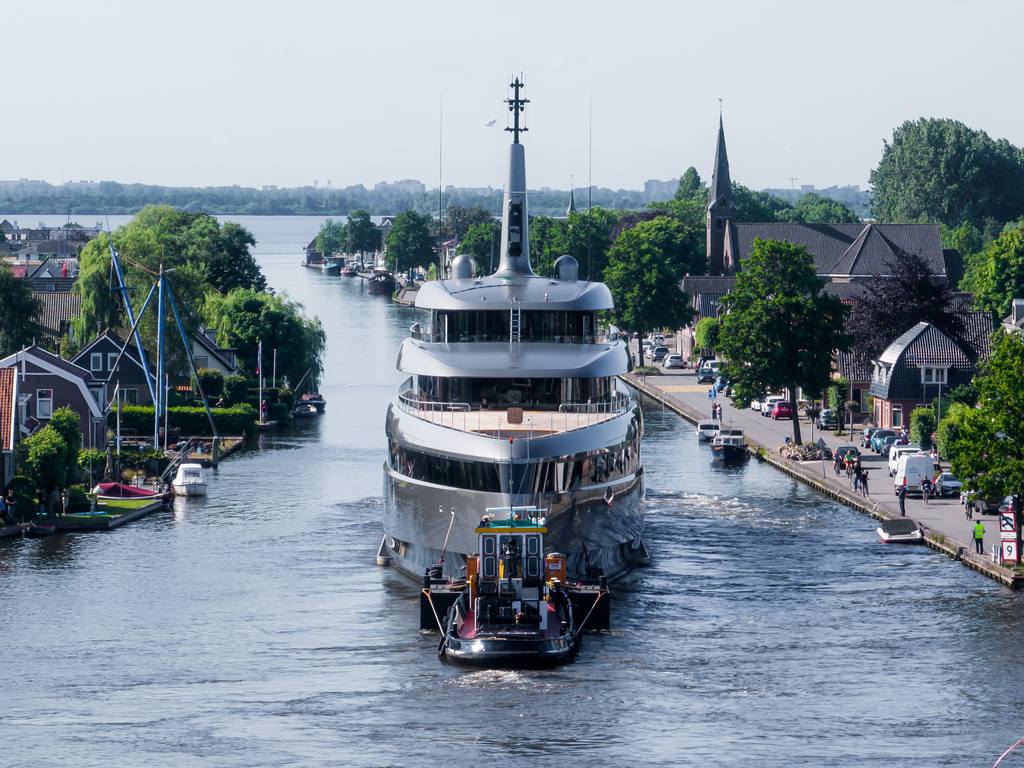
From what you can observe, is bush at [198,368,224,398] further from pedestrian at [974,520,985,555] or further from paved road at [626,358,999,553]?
pedestrian at [974,520,985,555]

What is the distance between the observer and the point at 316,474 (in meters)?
106

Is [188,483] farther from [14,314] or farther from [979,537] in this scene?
[14,314]

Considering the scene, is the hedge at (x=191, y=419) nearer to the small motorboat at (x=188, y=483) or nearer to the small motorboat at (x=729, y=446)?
the small motorboat at (x=188, y=483)

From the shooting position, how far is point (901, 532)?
84938 millimetres

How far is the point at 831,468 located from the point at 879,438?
5158mm

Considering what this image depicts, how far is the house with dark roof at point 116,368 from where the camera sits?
406 feet

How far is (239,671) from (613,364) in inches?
919

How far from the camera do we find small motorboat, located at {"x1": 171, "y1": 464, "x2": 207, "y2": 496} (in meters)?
98.9

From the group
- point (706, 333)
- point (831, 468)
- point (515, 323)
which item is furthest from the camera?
point (706, 333)

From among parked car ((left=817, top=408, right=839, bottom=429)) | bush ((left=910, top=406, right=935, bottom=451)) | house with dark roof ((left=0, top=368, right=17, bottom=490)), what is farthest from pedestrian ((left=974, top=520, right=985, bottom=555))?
parked car ((left=817, top=408, right=839, bottom=429))

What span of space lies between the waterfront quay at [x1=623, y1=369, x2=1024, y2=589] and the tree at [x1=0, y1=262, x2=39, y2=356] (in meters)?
44.3

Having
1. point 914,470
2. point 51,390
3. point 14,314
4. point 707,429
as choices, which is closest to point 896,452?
point 914,470

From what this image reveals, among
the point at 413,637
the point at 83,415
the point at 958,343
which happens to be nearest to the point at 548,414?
the point at 413,637

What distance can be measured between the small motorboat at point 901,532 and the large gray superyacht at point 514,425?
1112 cm
